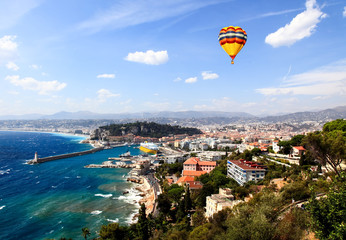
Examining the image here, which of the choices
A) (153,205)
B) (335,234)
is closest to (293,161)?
(153,205)

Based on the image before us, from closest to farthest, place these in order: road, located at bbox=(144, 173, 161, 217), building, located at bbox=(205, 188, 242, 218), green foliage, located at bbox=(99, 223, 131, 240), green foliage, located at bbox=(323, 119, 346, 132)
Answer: green foliage, located at bbox=(99, 223, 131, 240) → building, located at bbox=(205, 188, 242, 218) → green foliage, located at bbox=(323, 119, 346, 132) → road, located at bbox=(144, 173, 161, 217)

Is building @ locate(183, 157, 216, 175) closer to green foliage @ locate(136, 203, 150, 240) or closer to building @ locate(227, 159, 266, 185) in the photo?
building @ locate(227, 159, 266, 185)

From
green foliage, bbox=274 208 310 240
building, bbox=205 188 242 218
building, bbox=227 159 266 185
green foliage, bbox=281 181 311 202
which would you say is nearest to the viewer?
green foliage, bbox=274 208 310 240

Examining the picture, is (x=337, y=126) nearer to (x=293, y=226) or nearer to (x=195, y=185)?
(x=195, y=185)

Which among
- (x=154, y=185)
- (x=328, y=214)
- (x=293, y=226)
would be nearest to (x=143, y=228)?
(x=293, y=226)

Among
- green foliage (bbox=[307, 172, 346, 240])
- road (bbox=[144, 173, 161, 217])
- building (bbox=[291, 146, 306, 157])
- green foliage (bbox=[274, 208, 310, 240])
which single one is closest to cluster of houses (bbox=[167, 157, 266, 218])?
road (bbox=[144, 173, 161, 217])

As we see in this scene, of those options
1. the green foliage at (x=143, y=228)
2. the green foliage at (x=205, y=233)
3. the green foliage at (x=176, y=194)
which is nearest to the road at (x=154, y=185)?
the green foliage at (x=176, y=194)
